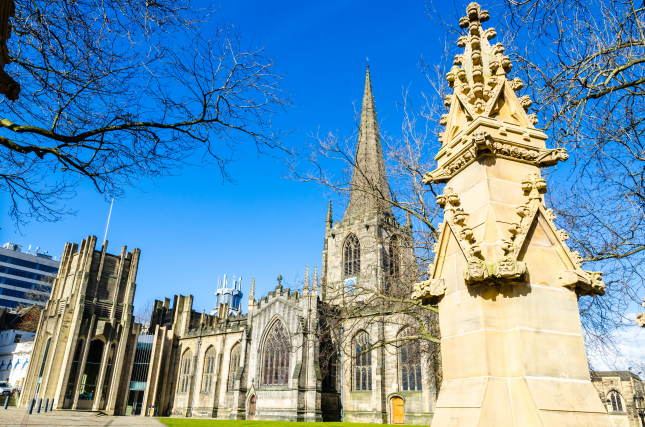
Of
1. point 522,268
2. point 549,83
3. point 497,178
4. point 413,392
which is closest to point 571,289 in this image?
point 522,268

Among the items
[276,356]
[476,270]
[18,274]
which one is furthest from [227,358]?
[18,274]

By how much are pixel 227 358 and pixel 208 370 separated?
145 inches

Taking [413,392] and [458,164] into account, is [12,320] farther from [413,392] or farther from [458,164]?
[458,164]

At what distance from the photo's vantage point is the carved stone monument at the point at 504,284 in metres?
3.59

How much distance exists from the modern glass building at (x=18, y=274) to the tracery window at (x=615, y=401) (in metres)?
95.2

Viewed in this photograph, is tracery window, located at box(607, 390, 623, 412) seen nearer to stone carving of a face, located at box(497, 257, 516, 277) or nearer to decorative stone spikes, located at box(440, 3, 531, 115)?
decorative stone spikes, located at box(440, 3, 531, 115)

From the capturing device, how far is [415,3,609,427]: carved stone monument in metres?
3.59

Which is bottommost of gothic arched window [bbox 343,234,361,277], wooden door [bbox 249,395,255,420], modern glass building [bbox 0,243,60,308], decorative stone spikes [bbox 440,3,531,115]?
wooden door [bbox 249,395,255,420]

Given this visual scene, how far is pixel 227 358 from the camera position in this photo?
41438 mm

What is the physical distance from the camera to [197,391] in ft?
140

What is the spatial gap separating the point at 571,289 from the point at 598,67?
144 inches

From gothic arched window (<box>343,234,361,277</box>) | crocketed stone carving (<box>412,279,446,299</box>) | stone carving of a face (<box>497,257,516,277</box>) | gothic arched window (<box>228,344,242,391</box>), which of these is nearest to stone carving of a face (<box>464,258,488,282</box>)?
stone carving of a face (<box>497,257,516,277</box>)

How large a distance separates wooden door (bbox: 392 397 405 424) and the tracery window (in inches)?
1440

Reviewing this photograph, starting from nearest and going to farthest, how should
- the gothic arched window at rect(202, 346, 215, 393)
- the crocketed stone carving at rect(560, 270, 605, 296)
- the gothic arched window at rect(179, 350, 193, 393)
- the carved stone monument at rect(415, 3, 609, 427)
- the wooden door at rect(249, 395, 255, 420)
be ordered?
the carved stone monument at rect(415, 3, 609, 427), the crocketed stone carving at rect(560, 270, 605, 296), the wooden door at rect(249, 395, 255, 420), the gothic arched window at rect(202, 346, 215, 393), the gothic arched window at rect(179, 350, 193, 393)
